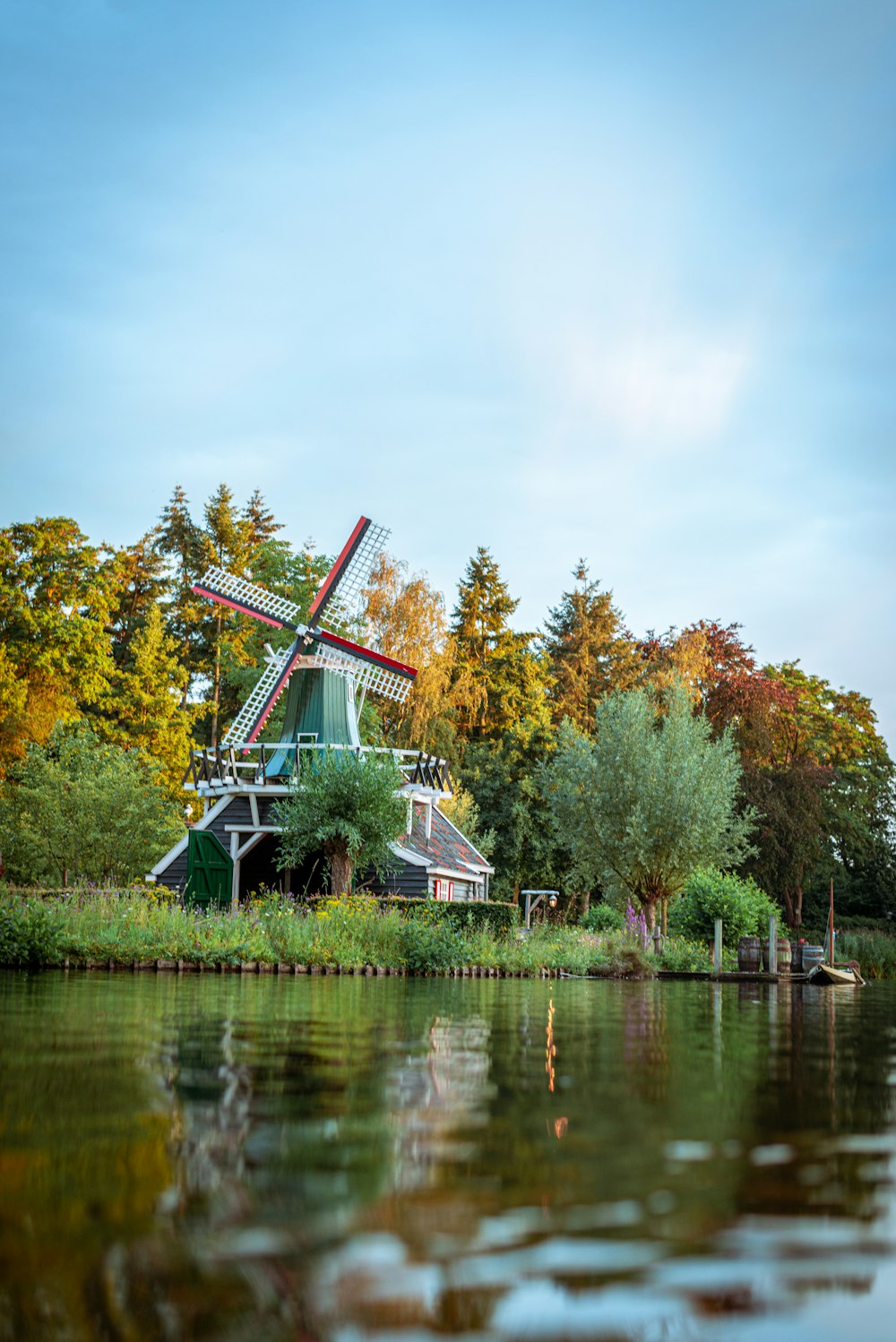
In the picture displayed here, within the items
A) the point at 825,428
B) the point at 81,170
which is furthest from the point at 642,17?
the point at 81,170

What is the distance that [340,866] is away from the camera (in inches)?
1120

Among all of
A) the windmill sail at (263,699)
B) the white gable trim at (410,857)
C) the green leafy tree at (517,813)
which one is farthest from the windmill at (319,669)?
the green leafy tree at (517,813)

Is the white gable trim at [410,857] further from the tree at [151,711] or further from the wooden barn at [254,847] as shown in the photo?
the tree at [151,711]

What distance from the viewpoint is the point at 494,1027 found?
8125 millimetres

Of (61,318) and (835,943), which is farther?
(835,943)

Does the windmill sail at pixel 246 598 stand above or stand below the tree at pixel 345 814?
above

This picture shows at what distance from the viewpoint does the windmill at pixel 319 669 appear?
3344cm

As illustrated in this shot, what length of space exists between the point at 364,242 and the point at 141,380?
6.52 m

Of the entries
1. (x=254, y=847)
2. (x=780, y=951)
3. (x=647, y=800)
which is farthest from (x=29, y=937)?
(x=647, y=800)

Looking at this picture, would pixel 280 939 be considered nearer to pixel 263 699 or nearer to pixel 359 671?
pixel 263 699

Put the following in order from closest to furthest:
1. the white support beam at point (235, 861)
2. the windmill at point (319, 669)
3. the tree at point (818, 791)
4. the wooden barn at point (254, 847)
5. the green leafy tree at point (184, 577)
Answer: the wooden barn at point (254, 847) → the white support beam at point (235, 861) → the windmill at point (319, 669) → the tree at point (818, 791) → the green leafy tree at point (184, 577)

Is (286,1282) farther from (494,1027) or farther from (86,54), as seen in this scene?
(86,54)

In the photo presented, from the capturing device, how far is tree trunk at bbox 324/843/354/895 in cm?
2830

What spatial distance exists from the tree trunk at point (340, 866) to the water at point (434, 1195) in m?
22.4
